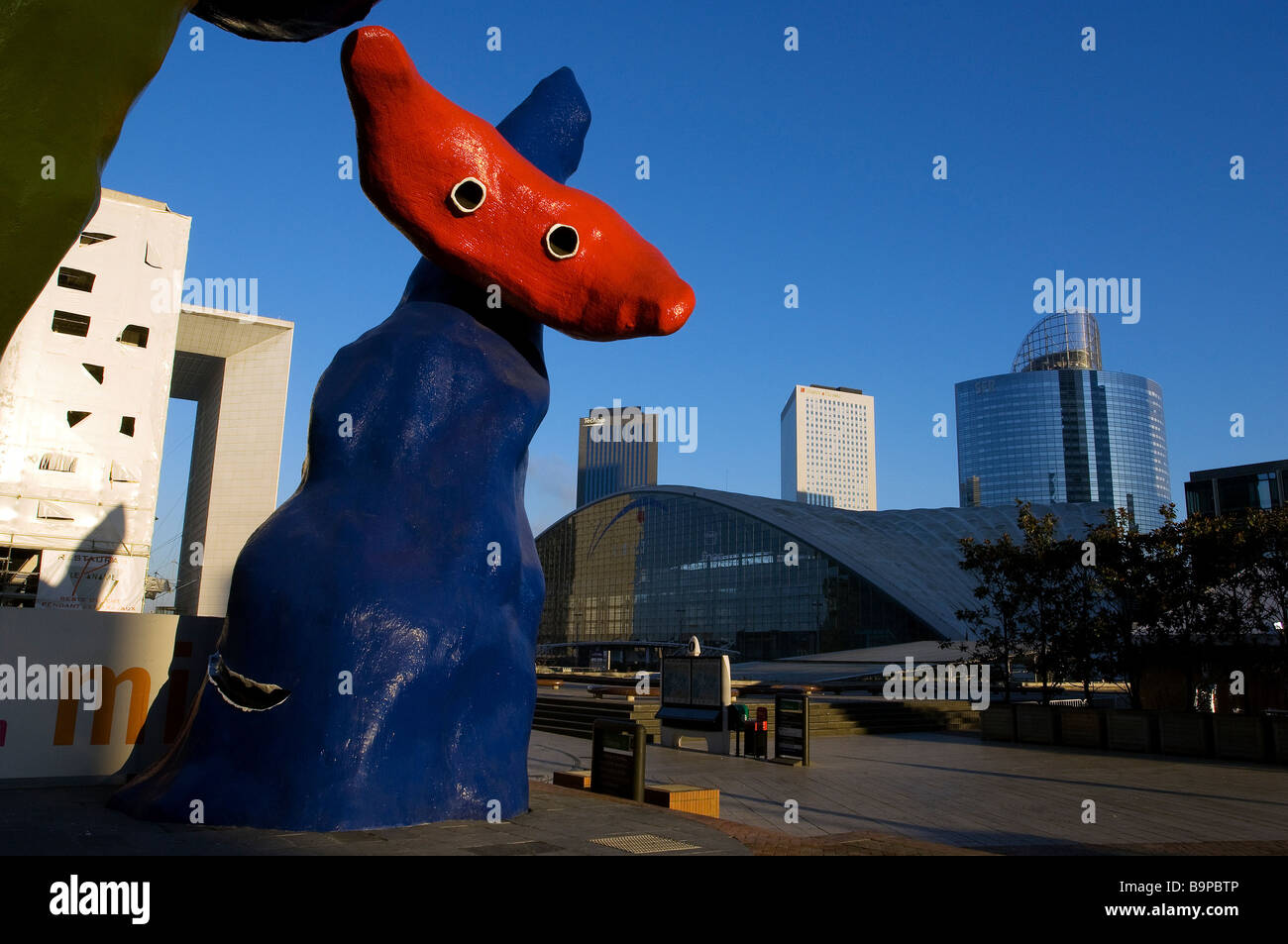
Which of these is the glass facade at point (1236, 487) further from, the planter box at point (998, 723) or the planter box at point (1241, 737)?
the planter box at point (1241, 737)

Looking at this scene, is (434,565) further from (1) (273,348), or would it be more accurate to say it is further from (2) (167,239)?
(1) (273,348)

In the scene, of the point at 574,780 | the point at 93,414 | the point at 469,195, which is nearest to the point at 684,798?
the point at 574,780

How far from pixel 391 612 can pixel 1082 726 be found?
19.5 metres

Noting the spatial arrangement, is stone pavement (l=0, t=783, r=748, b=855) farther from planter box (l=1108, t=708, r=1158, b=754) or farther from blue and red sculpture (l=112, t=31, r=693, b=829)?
planter box (l=1108, t=708, r=1158, b=754)

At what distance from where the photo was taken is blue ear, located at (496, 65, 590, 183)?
11766 millimetres

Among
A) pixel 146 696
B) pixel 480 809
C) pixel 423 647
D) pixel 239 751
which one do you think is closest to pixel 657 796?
pixel 480 809

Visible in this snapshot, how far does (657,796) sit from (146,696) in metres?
6.07

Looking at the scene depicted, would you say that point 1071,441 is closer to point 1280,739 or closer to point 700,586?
point 700,586

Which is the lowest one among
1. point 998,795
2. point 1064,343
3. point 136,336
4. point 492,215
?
point 998,795

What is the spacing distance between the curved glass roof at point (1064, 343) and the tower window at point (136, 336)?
16849 cm

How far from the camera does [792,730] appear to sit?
18.2 m

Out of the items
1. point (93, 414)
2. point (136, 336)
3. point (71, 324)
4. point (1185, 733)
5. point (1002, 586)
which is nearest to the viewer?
point (1185, 733)
